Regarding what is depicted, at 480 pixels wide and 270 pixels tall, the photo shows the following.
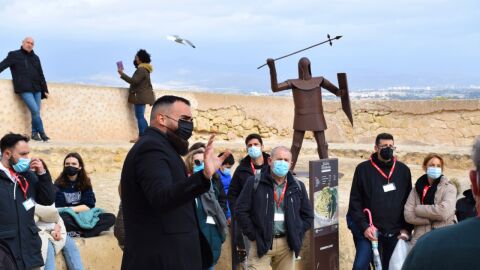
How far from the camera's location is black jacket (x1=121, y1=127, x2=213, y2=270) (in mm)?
3533

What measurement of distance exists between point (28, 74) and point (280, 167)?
6.98m

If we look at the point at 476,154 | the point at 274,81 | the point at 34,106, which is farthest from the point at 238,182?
the point at 34,106

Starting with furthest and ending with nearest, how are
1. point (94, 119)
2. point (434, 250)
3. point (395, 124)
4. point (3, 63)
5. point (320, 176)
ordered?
point (395, 124) < point (94, 119) < point (3, 63) < point (320, 176) < point (434, 250)

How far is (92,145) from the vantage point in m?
12.1

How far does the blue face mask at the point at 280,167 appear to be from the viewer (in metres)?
5.73

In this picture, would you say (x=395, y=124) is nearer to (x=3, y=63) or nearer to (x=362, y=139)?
(x=362, y=139)

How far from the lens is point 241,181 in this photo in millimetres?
6484

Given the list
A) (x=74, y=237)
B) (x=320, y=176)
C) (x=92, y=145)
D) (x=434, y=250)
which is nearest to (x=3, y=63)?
(x=92, y=145)

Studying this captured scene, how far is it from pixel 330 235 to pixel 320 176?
2.06ft

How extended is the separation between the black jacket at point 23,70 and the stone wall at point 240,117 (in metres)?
0.31

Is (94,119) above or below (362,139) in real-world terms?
above

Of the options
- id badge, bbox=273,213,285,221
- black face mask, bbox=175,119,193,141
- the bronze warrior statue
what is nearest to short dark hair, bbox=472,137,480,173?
black face mask, bbox=175,119,193,141

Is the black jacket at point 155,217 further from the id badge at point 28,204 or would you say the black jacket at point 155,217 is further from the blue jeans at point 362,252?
the blue jeans at point 362,252

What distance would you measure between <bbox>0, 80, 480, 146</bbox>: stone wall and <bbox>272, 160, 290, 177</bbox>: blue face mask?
286 inches
